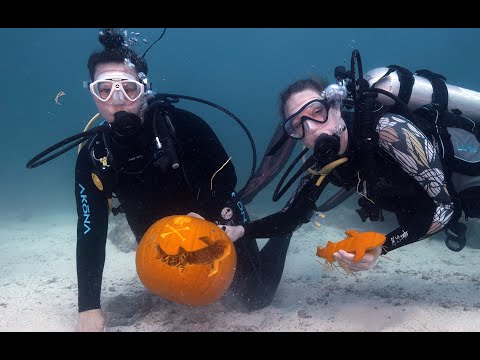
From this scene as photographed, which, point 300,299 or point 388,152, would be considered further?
point 300,299

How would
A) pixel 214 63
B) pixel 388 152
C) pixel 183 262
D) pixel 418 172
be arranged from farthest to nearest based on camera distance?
pixel 214 63 < pixel 388 152 < pixel 418 172 < pixel 183 262

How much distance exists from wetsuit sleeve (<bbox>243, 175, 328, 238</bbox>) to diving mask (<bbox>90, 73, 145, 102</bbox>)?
7.13 ft

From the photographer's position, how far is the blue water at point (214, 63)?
82.0 meters

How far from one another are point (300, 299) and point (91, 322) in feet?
8.40

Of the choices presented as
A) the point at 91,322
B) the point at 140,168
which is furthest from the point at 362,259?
the point at 140,168

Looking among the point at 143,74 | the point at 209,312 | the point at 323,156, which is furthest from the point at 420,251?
the point at 143,74

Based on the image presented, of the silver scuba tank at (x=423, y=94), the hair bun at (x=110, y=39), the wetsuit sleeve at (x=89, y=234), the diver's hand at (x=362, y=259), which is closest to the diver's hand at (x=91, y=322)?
the wetsuit sleeve at (x=89, y=234)

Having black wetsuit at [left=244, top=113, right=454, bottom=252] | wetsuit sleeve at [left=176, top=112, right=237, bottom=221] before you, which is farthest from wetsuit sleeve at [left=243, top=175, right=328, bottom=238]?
wetsuit sleeve at [left=176, top=112, right=237, bottom=221]

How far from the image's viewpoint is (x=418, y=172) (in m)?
3.22

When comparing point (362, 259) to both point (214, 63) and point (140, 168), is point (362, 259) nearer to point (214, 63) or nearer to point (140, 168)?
point (140, 168)

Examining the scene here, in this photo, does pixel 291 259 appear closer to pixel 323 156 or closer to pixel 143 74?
pixel 323 156

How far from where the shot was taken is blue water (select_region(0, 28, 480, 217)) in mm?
82000

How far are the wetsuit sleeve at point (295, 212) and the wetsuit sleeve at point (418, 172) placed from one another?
3.31ft

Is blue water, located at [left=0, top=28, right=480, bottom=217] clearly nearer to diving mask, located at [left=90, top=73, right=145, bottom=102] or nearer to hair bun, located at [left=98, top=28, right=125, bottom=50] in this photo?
hair bun, located at [left=98, top=28, right=125, bottom=50]
